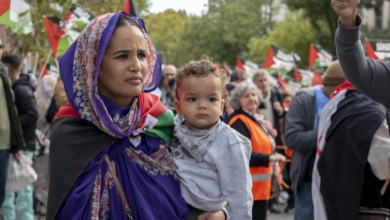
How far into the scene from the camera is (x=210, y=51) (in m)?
71.4

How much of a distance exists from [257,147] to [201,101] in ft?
11.9

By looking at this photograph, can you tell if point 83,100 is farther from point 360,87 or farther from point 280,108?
point 280,108

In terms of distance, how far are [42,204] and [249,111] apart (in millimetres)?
4858

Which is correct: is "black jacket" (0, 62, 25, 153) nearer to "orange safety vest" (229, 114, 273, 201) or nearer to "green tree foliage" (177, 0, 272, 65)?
"orange safety vest" (229, 114, 273, 201)

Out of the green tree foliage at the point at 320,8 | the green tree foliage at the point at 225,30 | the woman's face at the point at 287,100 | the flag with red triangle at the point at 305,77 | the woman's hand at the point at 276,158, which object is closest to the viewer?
the woman's hand at the point at 276,158

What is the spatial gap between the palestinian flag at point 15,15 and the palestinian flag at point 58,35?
266 cm

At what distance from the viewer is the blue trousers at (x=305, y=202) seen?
22.8 ft

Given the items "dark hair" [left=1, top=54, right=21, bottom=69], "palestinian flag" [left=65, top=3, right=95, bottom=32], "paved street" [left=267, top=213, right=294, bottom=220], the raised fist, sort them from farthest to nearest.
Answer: "paved street" [left=267, top=213, right=294, bottom=220]
"palestinian flag" [left=65, top=3, right=95, bottom=32]
"dark hair" [left=1, top=54, right=21, bottom=69]
the raised fist

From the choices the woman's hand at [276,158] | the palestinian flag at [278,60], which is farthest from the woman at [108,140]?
the palestinian flag at [278,60]

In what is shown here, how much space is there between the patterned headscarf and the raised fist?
102 centimetres

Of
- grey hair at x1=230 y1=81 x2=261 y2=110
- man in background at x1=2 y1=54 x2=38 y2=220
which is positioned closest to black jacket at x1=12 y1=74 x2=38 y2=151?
man in background at x1=2 y1=54 x2=38 y2=220

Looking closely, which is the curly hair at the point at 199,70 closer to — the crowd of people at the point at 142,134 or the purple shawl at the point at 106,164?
the crowd of people at the point at 142,134

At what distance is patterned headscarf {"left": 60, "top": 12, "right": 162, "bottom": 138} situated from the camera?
3.31 meters

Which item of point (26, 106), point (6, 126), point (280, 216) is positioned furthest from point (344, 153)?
point (280, 216)
